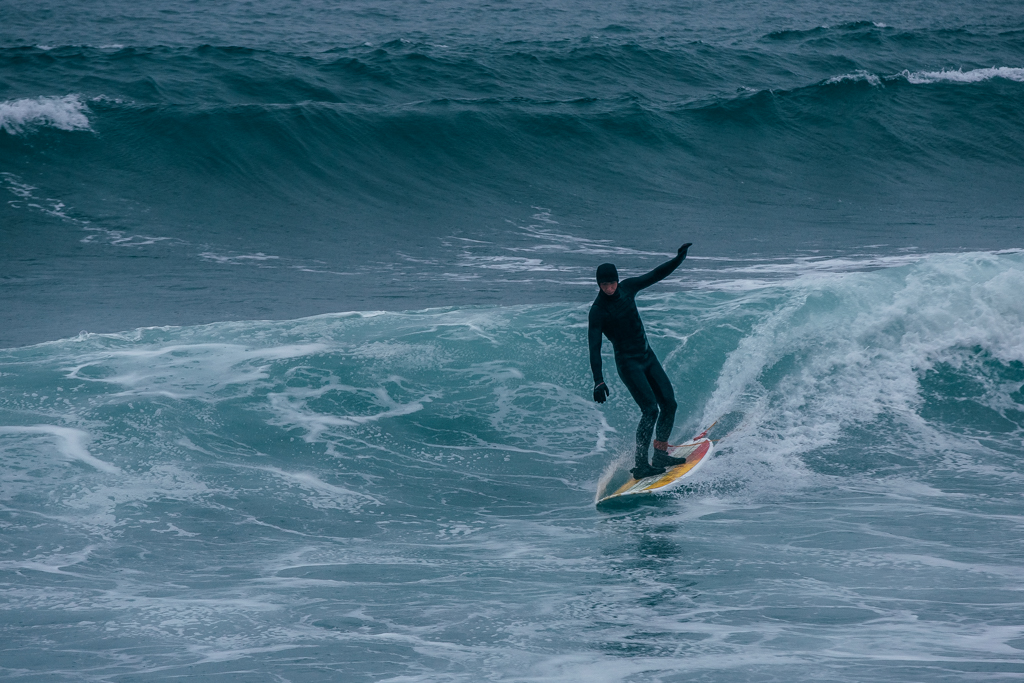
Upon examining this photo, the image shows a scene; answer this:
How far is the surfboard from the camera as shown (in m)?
6.27

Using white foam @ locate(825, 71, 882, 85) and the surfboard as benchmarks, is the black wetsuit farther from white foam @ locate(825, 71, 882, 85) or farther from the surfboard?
white foam @ locate(825, 71, 882, 85)

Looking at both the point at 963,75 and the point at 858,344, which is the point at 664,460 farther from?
the point at 963,75

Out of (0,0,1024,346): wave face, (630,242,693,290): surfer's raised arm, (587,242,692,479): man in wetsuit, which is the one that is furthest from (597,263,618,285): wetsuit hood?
(0,0,1024,346): wave face

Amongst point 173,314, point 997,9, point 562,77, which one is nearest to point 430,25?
point 562,77

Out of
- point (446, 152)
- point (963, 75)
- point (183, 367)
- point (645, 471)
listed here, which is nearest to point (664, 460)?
point (645, 471)

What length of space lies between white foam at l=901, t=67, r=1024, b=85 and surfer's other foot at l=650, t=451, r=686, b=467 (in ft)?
64.9

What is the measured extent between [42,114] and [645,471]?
15.3m

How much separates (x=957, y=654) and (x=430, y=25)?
23346 mm

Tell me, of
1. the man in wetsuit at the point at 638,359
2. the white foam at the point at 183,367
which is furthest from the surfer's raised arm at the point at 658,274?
the white foam at the point at 183,367

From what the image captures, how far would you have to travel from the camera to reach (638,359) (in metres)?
6.44

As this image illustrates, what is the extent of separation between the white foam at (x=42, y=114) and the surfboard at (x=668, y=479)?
47.1 ft

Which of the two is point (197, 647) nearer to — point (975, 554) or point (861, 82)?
point (975, 554)

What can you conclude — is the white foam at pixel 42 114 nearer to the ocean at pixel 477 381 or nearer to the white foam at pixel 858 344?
the ocean at pixel 477 381

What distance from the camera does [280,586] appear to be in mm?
5023
